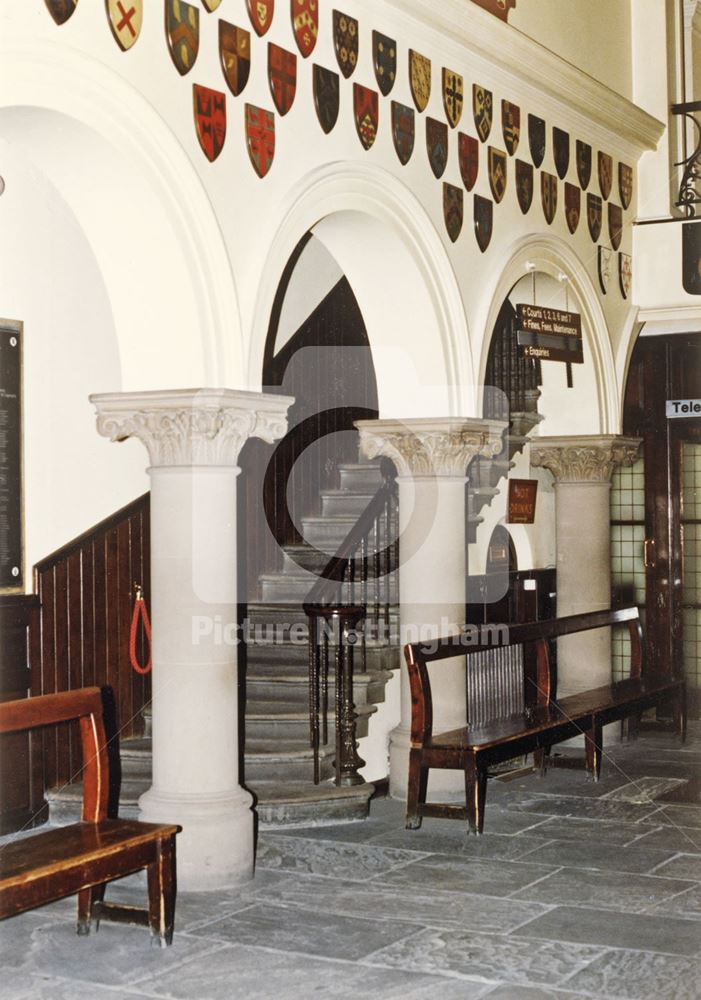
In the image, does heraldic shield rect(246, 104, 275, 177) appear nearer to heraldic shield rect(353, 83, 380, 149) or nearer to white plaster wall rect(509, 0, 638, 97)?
heraldic shield rect(353, 83, 380, 149)

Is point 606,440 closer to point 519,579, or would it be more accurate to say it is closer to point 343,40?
point 519,579

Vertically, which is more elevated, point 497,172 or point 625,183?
Result: point 625,183

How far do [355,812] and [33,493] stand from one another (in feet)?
8.38

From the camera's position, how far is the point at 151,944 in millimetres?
5586

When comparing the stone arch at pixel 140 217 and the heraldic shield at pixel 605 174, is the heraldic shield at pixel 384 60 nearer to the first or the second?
the stone arch at pixel 140 217

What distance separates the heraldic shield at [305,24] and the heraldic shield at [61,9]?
1.62 metres

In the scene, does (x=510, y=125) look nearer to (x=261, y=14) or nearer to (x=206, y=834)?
(x=261, y=14)

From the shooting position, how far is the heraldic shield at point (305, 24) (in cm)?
685

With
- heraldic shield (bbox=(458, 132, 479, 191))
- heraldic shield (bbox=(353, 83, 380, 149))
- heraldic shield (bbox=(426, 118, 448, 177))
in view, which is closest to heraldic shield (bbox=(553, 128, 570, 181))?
heraldic shield (bbox=(458, 132, 479, 191))

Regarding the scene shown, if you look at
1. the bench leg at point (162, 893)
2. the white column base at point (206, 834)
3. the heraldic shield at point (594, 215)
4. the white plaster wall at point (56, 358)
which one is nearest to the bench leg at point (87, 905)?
the bench leg at point (162, 893)

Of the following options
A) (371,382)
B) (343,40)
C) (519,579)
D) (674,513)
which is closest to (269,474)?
(371,382)

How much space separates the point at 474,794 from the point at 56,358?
345 centimetres

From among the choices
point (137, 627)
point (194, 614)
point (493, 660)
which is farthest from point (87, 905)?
point (493, 660)

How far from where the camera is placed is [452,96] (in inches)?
328
